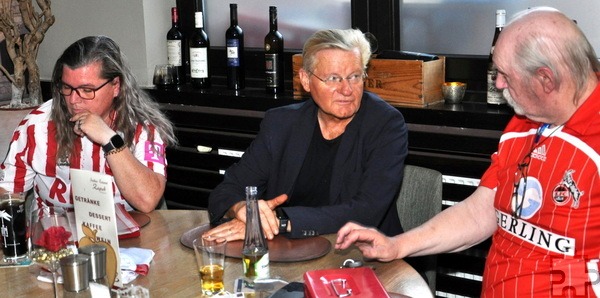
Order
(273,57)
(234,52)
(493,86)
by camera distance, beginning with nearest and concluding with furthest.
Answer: (493,86) → (273,57) → (234,52)

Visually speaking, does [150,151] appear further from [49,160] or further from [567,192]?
[567,192]

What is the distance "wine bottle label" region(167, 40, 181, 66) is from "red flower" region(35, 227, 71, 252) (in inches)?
76.9

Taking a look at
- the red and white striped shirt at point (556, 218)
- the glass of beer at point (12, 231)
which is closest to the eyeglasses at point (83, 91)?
the glass of beer at point (12, 231)

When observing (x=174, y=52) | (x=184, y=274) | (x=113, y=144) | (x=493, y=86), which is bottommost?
(x=184, y=274)

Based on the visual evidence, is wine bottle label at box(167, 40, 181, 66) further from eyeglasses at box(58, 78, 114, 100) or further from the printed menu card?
the printed menu card

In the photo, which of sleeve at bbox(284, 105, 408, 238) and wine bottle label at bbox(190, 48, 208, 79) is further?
wine bottle label at bbox(190, 48, 208, 79)

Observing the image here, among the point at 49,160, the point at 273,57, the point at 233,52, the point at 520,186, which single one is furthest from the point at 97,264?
the point at 233,52

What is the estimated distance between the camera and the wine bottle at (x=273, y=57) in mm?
3742

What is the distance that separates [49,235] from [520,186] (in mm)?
1148

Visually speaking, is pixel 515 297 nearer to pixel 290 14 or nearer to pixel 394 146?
pixel 394 146

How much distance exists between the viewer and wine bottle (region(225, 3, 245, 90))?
385cm

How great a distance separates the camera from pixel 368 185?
2.61m

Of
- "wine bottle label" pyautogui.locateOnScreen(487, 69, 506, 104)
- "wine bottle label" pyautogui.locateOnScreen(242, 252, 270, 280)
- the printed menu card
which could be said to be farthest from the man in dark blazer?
"wine bottle label" pyautogui.locateOnScreen(487, 69, 506, 104)

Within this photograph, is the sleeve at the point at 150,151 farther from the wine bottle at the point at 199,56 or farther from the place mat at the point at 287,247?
the wine bottle at the point at 199,56
